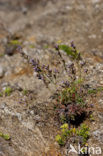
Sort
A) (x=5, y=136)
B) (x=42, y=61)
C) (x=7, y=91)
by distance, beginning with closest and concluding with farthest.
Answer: (x=5, y=136) < (x=7, y=91) < (x=42, y=61)

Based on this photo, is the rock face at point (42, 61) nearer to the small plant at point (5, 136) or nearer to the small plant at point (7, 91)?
the small plant at point (5, 136)

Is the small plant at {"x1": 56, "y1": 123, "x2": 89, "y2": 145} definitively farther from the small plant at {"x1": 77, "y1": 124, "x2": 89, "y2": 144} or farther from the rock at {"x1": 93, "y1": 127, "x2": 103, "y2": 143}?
the rock at {"x1": 93, "y1": 127, "x2": 103, "y2": 143}

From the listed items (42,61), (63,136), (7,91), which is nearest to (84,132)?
(63,136)

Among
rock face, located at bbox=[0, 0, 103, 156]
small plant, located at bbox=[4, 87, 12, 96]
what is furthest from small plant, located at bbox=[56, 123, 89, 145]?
small plant, located at bbox=[4, 87, 12, 96]

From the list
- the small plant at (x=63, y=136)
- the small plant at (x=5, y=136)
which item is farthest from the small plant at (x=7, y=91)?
the small plant at (x=63, y=136)

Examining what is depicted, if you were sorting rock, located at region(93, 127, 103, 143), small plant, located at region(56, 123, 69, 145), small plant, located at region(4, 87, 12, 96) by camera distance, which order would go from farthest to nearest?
small plant, located at region(4, 87, 12, 96), small plant, located at region(56, 123, 69, 145), rock, located at region(93, 127, 103, 143)

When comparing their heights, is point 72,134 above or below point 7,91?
below

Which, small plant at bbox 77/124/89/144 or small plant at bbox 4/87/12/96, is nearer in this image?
small plant at bbox 77/124/89/144

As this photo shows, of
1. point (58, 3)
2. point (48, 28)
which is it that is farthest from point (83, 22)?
point (58, 3)

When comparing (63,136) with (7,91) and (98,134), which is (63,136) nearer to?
(98,134)
